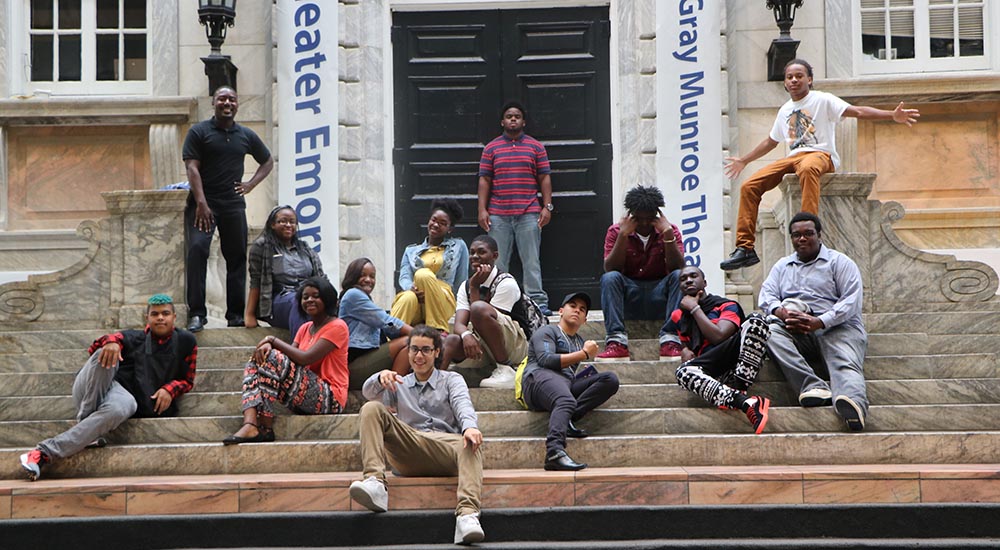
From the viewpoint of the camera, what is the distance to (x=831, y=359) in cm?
845

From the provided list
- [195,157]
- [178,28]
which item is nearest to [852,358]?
[195,157]

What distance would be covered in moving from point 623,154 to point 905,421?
15.6ft

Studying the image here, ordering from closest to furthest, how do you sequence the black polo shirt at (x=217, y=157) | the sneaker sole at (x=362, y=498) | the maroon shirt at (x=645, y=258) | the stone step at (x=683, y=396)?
the sneaker sole at (x=362, y=498)
the stone step at (x=683, y=396)
the maroon shirt at (x=645, y=258)
the black polo shirt at (x=217, y=157)

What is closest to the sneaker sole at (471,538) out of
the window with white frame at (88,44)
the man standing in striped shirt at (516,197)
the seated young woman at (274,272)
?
the seated young woman at (274,272)

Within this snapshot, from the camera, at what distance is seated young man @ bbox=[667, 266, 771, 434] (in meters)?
8.20

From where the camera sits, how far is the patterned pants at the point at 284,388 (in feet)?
26.7

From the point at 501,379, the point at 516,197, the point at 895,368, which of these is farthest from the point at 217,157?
the point at 895,368

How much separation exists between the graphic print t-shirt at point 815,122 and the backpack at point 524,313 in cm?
248

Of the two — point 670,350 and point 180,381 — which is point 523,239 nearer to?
point 670,350

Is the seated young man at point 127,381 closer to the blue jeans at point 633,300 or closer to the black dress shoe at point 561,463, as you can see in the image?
the black dress shoe at point 561,463

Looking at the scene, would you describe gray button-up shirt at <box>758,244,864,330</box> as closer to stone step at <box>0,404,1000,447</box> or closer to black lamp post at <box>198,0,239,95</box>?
stone step at <box>0,404,1000,447</box>

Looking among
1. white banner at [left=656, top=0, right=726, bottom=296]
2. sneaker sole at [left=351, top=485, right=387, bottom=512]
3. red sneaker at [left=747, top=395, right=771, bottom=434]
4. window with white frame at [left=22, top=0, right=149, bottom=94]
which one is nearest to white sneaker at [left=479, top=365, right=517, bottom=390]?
red sneaker at [left=747, top=395, right=771, bottom=434]

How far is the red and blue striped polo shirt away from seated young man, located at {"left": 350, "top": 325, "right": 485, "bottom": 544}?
11.3 feet

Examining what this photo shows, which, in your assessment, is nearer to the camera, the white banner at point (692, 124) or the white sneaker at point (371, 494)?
the white sneaker at point (371, 494)
